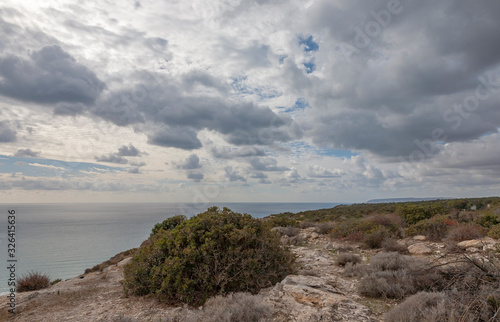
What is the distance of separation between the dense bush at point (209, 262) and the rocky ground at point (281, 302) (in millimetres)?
336

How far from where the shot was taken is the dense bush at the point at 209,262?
558cm

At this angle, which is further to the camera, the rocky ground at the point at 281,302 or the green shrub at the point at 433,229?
the green shrub at the point at 433,229

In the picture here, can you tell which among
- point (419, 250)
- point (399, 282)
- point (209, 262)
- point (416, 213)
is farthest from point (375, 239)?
point (416, 213)

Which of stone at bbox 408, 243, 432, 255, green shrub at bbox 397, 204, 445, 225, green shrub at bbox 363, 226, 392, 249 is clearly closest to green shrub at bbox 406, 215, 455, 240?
green shrub at bbox 363, 226, 392, 249

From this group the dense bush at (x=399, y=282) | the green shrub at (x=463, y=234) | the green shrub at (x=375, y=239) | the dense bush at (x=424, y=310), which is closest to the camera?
the dense bush at (x=424, y=310)

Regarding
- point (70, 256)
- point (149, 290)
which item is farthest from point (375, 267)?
point (70, 256)

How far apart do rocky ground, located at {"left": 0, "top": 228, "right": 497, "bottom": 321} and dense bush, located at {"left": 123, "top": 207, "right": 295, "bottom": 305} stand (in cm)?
34

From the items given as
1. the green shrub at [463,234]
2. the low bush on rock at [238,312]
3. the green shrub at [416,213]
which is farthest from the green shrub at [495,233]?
the low bush on rock at [238,312]

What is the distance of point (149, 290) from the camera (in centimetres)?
629

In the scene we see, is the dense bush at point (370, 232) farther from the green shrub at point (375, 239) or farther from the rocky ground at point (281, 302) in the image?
the rocky ground at point (281, 302)

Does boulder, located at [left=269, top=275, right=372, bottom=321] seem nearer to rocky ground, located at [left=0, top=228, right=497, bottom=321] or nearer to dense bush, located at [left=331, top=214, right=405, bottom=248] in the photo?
rocky ground, located at [left=0, top=228, right=497, bottom=321]

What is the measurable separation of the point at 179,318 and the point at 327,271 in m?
4.50

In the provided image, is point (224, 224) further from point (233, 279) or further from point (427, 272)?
point (427, 272)

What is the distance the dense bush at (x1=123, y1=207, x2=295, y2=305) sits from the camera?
5.58 metres
